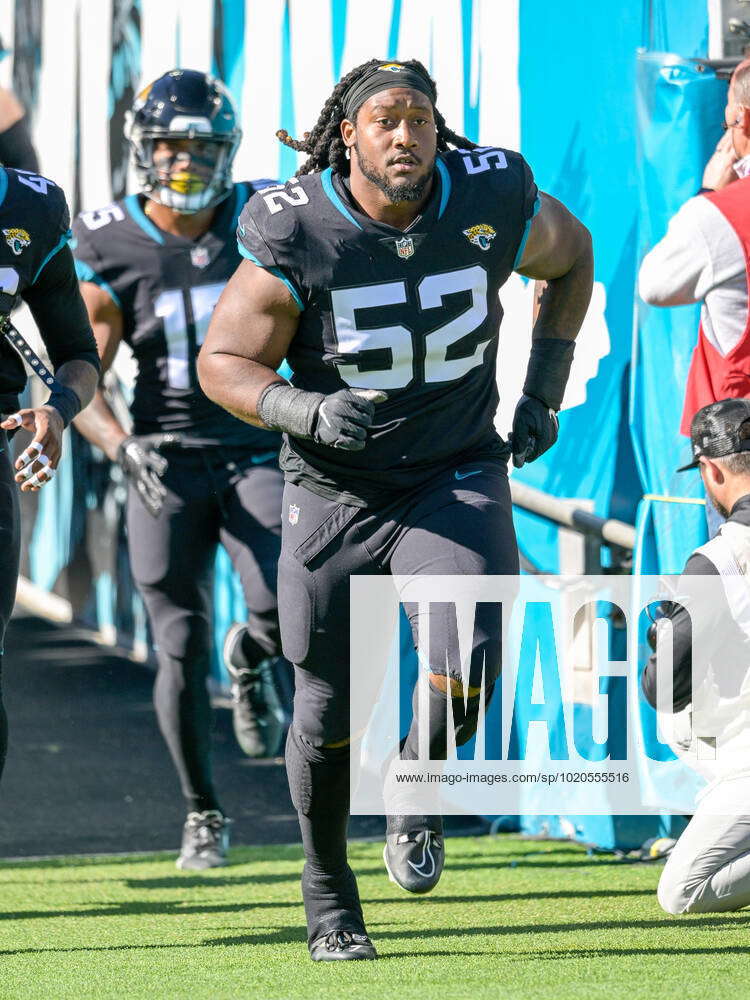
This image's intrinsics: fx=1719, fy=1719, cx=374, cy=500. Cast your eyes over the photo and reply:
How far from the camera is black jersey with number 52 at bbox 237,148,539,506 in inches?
153

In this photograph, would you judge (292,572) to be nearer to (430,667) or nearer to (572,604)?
(430,667)

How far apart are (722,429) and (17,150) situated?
265 centimetres

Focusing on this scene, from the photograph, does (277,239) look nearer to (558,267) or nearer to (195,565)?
(558,267)

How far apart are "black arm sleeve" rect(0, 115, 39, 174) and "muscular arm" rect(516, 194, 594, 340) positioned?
1.72 meters

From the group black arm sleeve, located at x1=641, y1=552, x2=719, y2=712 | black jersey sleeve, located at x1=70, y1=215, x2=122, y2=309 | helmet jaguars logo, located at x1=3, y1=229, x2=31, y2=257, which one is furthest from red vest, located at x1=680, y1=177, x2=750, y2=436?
black jersey sleeve, located at x1=70, y1=215, x2=122, y2=309

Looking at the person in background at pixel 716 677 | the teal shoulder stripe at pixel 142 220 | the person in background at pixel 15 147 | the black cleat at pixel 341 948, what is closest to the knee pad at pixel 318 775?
the black cleat at pixel 341 948

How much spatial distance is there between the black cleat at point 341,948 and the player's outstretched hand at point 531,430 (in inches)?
47.1

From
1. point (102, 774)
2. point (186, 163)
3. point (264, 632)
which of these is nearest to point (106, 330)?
point (186, 163)

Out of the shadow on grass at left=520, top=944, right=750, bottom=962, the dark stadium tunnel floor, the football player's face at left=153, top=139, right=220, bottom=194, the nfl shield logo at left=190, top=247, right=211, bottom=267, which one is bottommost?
the dark stadium tunnel floor

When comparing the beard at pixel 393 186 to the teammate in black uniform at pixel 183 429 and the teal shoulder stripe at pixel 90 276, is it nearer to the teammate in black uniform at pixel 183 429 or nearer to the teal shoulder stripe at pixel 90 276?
the teammate in black uniform at pixel 183 429

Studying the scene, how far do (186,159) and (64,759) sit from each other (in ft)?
9.58

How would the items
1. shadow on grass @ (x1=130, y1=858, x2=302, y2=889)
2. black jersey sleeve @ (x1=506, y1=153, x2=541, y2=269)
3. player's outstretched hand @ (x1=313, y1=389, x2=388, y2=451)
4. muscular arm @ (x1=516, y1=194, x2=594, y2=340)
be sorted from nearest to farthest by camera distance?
player's outstretched hand @ (x1=313, y1=389, x2=388, y2=451) < black jersey sleeve @ (x1=506, y1=153, x2=541, y2=269) < muscular arm @ (x1=516, y1=194, x2=594, y2=340) < shadow on grass @ (x1=130, y1=858, x2=302, y2=889)

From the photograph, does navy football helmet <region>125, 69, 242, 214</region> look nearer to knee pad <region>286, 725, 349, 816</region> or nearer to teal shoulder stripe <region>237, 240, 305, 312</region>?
teal shoulder stripe <region>237, 240, 305, 312</region>

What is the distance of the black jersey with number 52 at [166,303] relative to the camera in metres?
5.68
